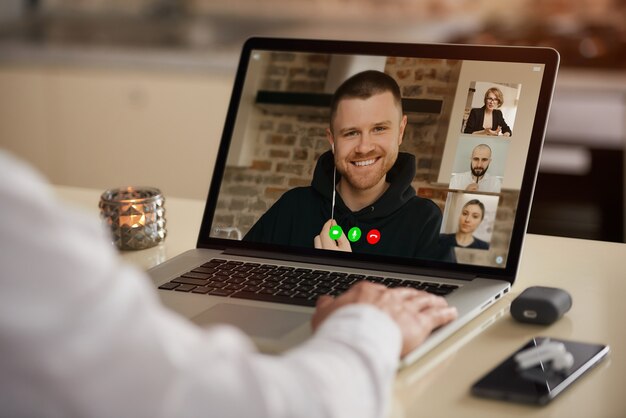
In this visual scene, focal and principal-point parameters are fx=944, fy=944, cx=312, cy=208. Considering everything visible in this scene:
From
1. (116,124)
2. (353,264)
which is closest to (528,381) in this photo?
(353,264)

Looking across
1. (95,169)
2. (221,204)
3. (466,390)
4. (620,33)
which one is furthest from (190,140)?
(466,390)

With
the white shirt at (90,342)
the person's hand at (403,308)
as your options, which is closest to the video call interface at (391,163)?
the person's hand at (403,308)

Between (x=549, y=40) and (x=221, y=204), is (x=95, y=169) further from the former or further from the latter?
(x=221, y=204)

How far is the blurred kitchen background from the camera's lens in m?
3.40

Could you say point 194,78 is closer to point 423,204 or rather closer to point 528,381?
point 423,204

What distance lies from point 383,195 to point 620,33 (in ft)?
8.78

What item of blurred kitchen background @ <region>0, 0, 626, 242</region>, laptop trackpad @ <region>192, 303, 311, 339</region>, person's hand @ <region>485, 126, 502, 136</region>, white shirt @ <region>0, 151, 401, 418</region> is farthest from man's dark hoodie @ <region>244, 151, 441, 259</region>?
blurred kitchen background @ <region>0, 0, 626, 242</region>

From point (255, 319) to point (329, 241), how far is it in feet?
0.87

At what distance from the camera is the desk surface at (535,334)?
0.88m

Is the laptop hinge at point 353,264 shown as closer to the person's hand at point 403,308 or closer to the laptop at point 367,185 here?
the laptop at point 367,185

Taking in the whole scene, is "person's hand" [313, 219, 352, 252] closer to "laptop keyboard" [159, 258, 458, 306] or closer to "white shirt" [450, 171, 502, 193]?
"laptop keyboard" [159, 258, 458, 306]

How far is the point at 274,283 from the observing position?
121 cm

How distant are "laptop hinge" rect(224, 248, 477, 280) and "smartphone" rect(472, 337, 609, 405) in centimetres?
27

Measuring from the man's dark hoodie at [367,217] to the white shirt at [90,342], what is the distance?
0.60 metres
